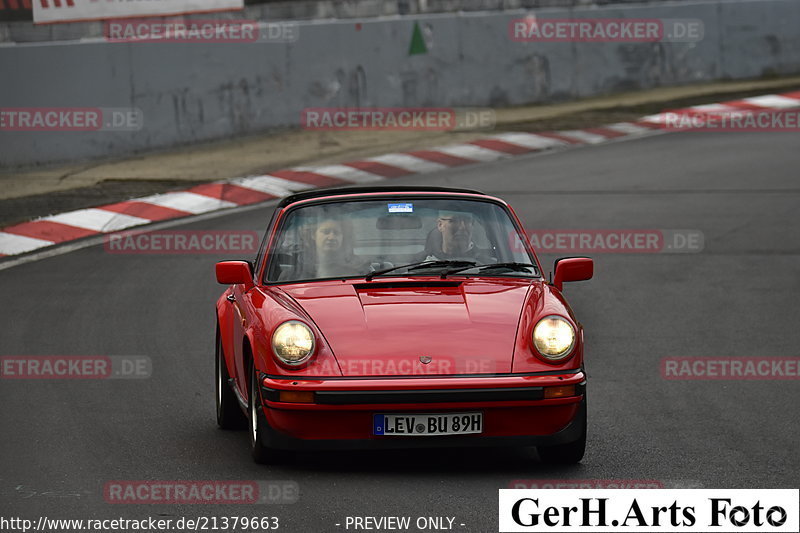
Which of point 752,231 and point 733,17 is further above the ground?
point 733,17

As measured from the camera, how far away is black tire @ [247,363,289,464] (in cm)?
712

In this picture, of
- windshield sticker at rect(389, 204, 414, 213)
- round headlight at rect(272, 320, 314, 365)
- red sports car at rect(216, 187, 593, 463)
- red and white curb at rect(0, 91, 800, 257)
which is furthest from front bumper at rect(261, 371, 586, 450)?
red and white curb at rect(0, 91, 800, 257)

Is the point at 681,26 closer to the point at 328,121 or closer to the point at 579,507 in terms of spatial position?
the point at 328,121

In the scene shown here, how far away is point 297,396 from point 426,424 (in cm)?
63

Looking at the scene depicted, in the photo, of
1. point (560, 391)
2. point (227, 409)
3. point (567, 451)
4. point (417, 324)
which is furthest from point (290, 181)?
point (560, 391)

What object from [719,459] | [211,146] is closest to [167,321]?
[719,459]

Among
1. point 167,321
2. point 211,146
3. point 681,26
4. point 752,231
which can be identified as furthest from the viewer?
point 681,26

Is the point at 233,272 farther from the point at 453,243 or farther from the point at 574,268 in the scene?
the point at 574,268

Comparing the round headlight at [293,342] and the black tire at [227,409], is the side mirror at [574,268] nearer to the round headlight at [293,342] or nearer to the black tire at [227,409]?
the round headlight at [293,342]

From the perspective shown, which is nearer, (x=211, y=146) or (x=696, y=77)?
(x=211, y=146)

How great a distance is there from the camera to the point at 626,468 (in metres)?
7.09

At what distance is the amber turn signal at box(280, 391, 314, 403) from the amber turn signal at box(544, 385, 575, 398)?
44.2 inches

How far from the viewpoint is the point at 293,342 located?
7.05 meters

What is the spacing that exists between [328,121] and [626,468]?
1618 centimetres
